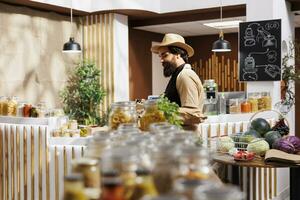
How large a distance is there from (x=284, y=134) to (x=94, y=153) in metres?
2.47

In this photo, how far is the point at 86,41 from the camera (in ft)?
27.4

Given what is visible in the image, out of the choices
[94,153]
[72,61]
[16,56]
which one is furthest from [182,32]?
[94,153]

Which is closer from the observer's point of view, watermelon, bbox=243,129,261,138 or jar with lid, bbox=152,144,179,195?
jar with lid, bbox=152,144,179,195

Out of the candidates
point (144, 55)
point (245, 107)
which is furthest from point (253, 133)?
point (144, 55)

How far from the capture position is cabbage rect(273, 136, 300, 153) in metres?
2.87

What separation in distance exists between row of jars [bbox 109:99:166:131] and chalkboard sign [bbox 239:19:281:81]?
4225 millimetres

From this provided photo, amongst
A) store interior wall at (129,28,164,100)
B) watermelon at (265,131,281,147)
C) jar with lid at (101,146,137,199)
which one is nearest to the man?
watermelon at (265,131,281,147)

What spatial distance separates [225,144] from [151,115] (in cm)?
112

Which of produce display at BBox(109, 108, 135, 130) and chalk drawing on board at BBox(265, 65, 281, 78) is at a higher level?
chalk drawing on board at BBox(265, 65, 281, 78)

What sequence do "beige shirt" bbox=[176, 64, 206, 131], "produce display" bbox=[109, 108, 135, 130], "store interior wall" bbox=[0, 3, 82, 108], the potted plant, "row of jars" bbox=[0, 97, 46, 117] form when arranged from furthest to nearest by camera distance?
the potted plant → "store interior wall" bbox=[0, 3, 82, 108] → "row of jars" bbox=[0, 97, 46, 117] → "beige shirt" bbox=[176, 64, 206, 131] → "produce display" bbox=[109, 108, 135, 130]

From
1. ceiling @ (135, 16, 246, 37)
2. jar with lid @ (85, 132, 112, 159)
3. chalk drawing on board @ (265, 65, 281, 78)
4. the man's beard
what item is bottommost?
jar with lid @ (85, 132, 112, 159)

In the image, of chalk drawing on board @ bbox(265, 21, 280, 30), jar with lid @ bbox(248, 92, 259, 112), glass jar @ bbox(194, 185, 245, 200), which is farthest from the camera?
chalk drawing on board @ bbox(265, 21, 280, 30)

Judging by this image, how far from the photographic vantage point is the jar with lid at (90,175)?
0.91 metres

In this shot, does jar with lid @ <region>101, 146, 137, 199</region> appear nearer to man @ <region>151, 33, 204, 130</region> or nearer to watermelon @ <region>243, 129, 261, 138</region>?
man @ <region>151, 33, 204, 130</region>
